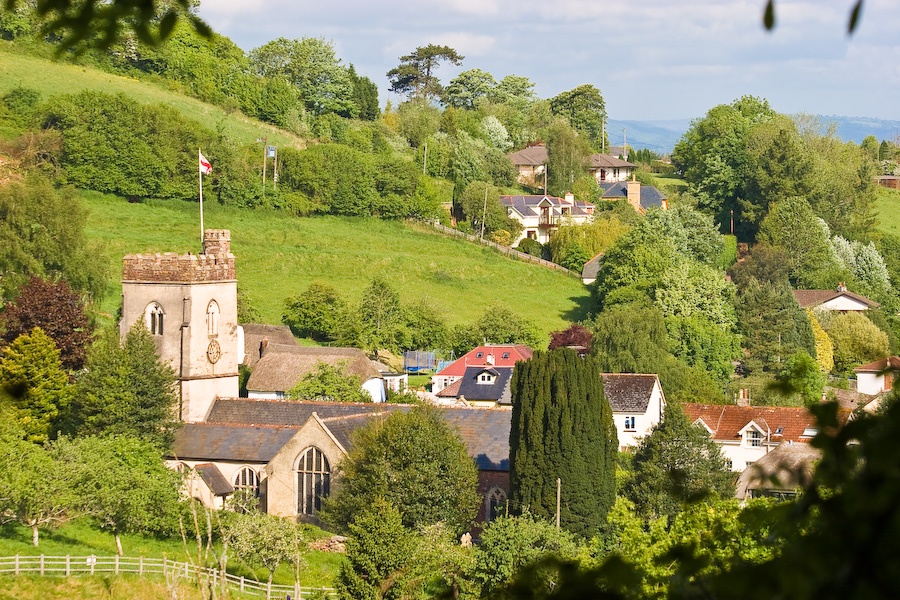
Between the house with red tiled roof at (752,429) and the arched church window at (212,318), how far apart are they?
17.7 metres

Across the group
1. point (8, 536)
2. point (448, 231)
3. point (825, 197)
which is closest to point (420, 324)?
point (448, 231)

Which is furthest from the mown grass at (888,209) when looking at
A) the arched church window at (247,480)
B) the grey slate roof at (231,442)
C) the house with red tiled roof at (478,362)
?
the arched church window at (247,480)

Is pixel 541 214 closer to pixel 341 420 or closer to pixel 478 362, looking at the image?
pixel 478 362

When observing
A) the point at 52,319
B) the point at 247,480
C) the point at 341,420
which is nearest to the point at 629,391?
the point at 341,420

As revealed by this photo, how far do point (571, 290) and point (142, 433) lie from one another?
4650 cm

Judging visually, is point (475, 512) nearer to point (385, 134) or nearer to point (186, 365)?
point (186, 365)

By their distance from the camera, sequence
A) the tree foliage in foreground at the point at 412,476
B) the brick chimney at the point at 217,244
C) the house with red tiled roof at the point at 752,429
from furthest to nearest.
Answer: the house with red tiled roof at the point at 752,429 < the brick chimney at the point at 217,244 < the tree foliage in foreground at the point at 412,476

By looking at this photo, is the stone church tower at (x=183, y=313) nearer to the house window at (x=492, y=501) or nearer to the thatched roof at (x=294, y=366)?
the thatched roof at (x=294, y=366)

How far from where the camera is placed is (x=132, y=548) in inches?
1361

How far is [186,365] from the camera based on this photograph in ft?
145

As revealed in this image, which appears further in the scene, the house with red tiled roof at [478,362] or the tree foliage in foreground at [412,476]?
the house with red tiled roof at [478,362]

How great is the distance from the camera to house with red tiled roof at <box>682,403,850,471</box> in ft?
157

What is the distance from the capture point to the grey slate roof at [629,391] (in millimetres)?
53438

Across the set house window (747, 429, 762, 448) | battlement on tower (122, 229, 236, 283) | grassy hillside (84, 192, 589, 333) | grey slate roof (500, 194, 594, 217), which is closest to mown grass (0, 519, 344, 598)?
battlement on tower (122, 229, 236, 283)
